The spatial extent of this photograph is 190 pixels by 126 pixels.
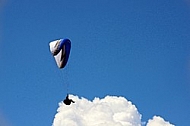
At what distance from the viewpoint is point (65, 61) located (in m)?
65.0

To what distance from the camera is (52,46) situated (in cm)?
6744

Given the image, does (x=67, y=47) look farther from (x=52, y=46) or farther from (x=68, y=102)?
(x=68, y=102)

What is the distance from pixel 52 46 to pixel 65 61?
203 inches

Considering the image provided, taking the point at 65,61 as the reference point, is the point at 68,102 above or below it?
below

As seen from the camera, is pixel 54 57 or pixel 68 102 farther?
pixel 54 57

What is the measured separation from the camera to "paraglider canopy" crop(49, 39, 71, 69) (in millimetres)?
64812

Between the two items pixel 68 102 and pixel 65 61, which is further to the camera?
pixel 65 61

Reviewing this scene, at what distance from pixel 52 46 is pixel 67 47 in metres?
3.54

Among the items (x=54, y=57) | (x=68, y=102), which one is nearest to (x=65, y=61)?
(x=54, y=57)

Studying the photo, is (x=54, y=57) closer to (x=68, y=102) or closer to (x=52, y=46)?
(x=52, y=46)

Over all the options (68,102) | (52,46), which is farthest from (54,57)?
(68,102)

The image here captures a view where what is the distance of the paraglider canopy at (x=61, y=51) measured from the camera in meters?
64.8

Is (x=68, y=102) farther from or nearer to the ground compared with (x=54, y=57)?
nearer to the ground

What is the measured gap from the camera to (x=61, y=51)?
6575 centimetres
